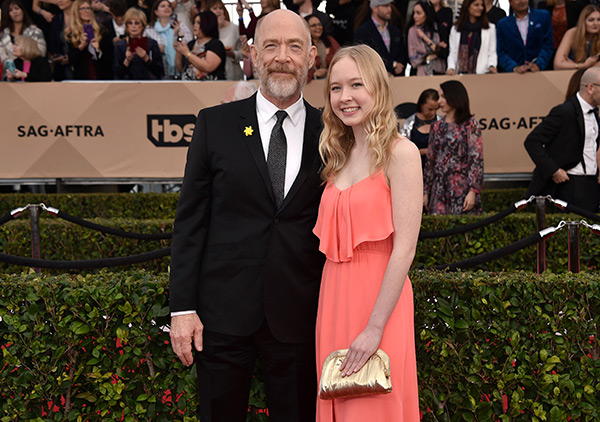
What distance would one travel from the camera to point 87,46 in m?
10.7

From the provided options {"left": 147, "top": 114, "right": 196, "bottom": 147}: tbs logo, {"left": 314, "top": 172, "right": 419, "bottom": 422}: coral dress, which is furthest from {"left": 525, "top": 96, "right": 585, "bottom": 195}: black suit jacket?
{"left": 147, "top": 114, "right": 196, "bottom": 147}: tbs logo

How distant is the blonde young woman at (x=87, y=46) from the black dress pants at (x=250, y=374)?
883cm

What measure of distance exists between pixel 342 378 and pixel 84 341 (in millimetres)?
1456

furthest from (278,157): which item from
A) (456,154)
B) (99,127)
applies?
(99,127)

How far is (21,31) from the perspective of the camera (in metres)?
10.7

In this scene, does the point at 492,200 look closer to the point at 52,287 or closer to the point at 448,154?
the point at 448,154

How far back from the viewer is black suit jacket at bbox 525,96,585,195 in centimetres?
746

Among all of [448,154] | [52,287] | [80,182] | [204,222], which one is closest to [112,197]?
[80,182]

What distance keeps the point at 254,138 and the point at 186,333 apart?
2.92ft

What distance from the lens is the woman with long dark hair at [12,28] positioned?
10.5m

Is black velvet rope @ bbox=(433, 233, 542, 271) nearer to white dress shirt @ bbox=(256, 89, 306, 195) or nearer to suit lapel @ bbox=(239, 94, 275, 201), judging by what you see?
white dress shirt @ bbox=(256, 89, 306, 195)

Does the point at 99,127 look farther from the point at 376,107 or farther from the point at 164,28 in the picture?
the point at 376,107

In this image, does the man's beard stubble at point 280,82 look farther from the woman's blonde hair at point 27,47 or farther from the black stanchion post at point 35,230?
the woman's blonde hair at point 27,47

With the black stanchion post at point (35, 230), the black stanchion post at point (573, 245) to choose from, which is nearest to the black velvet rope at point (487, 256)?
the black stanchion post at point (573, 245)
